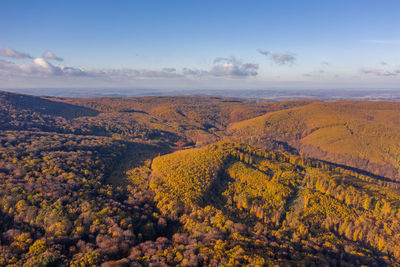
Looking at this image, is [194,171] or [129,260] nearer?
Result: [129,260]

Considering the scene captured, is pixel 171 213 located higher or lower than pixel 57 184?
lower

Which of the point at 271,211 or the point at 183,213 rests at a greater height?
the point at 183,213

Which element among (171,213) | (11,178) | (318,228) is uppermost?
(11,178)

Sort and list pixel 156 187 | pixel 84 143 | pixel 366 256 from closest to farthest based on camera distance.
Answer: pixel 366 256 → pixel 156 187 → pixel 84 143

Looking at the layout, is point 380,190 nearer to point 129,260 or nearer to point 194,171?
point 194,171

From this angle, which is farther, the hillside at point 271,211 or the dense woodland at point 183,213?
the hillside at point 271,211

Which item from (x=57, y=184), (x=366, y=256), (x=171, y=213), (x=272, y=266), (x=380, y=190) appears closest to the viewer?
(x=272, y=266)

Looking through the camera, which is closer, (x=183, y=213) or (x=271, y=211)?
(x=183, y=213)

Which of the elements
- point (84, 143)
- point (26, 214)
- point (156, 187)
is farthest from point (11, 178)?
point (84, 143)

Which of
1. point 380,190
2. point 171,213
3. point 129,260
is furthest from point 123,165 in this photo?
point 380,190

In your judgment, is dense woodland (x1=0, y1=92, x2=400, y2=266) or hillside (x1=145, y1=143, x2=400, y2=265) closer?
dense woodland (x1=0, y1=92, x2=400, y2=266)
